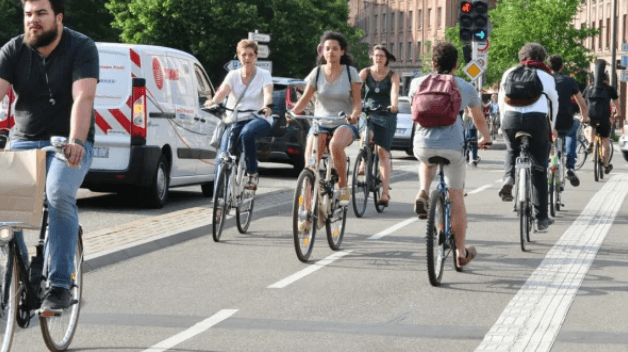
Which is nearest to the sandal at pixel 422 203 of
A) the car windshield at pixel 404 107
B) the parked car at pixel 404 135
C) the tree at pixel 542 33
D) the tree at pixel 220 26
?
the parked car at pixel 404 135

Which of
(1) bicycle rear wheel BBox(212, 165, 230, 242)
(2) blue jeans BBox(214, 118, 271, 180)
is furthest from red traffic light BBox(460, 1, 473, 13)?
(1) bicycle rear wheel BBox(212, 165, 230, 242)

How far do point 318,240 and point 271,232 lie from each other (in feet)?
2.57

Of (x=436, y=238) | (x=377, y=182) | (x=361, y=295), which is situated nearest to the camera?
(x=361, y=295)

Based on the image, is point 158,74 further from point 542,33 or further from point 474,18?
point 542,33

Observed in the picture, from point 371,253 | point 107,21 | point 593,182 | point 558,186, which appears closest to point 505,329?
point 371,253

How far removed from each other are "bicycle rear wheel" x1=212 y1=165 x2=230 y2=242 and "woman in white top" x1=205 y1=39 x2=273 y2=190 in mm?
229

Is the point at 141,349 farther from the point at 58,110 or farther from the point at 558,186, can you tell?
the point at 558,186

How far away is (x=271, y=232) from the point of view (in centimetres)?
1215

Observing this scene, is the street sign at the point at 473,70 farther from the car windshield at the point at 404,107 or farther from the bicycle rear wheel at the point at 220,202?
the bicycle rear wheel at the point at 220,202

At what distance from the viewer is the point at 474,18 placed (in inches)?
963

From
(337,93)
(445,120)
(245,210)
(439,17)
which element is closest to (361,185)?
(245,210)

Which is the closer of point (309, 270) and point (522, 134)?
point (309, 270)

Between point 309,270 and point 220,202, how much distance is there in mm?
1955

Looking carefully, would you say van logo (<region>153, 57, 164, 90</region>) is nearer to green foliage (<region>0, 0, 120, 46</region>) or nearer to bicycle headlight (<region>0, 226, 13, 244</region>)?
bicycle headlight (<region>0, 226, 13, 244</region>)
